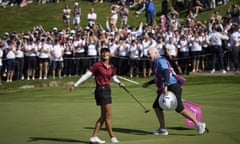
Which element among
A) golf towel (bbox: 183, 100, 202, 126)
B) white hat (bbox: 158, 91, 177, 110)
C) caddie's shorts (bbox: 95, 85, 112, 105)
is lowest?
golf towel (bbox: 183, 100, 202, 126)

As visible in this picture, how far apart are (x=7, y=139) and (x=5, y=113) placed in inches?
190

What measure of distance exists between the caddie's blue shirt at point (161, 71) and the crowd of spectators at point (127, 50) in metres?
14.1

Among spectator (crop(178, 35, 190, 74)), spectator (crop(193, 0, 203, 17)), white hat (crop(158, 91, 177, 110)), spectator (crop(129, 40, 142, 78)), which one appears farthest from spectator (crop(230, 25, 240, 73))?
white hat (crop(158, 91, 177, 110))

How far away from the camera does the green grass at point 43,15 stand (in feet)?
135

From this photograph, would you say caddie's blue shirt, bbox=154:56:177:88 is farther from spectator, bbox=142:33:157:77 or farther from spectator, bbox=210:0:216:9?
spectator, bbox=210:0:216:9

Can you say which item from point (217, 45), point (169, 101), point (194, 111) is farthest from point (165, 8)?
point (169, 101)

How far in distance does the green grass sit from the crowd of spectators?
8708 mm

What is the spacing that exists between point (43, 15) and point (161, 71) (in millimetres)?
33103

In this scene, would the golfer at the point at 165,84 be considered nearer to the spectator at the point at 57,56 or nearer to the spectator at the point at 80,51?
the spectator at the point at 57,56

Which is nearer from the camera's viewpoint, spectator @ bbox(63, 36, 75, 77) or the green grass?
spectator @ bbox(63, 36, 75, 77)

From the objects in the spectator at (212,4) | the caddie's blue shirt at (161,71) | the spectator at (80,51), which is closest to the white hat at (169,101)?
the caddie's blue shirt at (161,71)

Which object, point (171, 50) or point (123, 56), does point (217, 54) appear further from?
point (123, 56)

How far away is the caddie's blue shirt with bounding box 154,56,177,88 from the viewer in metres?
13.0

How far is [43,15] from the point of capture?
4525 cm
